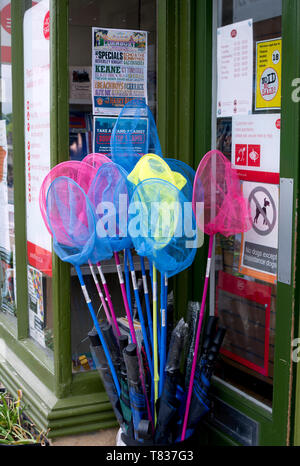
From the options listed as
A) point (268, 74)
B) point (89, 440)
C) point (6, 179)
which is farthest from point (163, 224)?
point (6, 179)

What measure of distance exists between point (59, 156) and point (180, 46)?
70cm

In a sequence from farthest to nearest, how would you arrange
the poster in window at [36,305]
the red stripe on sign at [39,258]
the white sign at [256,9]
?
the poster in window at [36,305]
the red stripe on sign at [39,258]
the white sign at [256,9]

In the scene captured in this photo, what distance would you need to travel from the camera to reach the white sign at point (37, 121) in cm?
284

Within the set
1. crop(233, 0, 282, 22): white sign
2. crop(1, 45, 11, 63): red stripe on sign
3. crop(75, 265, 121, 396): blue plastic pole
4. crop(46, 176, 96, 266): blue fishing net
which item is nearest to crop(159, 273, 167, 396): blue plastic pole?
crop(75, 265, 121, 396): blue plastic pole

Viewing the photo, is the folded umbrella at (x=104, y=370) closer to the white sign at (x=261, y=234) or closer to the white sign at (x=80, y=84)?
the white sign at (x=261, y=234)

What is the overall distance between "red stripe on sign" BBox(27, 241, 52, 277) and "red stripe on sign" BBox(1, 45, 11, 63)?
968 mm

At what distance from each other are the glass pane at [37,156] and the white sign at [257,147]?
0.84 meters

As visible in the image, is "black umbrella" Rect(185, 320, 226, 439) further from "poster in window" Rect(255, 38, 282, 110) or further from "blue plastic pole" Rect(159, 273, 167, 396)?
"poster in window" Rect(255, 38, 282, 110)

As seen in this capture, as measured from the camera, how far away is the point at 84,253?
8.11ft

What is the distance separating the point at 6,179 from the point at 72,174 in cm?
110

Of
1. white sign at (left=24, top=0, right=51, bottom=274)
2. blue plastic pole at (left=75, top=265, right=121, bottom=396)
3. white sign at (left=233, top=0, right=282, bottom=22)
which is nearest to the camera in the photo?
white sign at (left=233, top=0, right=282, bottom=22)

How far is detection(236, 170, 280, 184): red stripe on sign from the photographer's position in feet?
7.75

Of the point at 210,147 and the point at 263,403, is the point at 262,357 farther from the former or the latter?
the point at 210,147

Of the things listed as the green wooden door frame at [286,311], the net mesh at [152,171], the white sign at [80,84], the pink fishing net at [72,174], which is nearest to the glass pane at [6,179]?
the white sign at [80,84]
